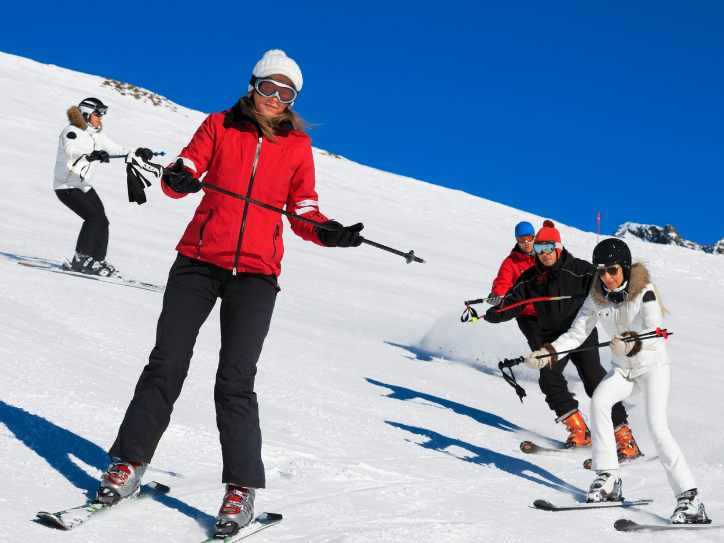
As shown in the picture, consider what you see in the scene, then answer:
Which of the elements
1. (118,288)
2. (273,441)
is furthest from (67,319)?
(273,441)

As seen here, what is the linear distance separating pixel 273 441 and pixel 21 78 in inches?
1422

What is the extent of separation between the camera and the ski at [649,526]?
470cm

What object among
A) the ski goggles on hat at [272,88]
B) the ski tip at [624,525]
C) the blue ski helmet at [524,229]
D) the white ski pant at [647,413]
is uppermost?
the blue ski helmet at [524,229]

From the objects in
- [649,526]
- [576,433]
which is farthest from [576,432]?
[649,526]

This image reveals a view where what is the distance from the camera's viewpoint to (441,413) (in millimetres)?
7754

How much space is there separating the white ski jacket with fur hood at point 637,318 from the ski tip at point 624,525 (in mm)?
1058

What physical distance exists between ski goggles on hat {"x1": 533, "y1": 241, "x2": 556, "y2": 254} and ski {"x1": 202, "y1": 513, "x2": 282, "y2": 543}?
13.1 ft

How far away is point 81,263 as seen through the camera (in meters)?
10.3

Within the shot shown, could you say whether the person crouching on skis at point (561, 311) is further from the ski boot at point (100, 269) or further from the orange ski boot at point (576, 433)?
the ski boot at point (100, 269)

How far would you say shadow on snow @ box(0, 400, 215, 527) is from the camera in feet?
12.9

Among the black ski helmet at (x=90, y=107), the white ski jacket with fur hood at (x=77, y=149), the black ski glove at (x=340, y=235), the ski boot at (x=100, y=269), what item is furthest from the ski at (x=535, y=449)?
the black ski helmet at (x=90, y=107)

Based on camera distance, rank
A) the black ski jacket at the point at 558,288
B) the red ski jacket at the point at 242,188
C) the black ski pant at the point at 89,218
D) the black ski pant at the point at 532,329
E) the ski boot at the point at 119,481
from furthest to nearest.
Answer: the black ski pant at the point at 89,218, the black ski pant at the point at 532,329, the black ski jacket at the point at 558,288, the red ski jacket at the point at 242,188, the ski boot at the point at 119,481

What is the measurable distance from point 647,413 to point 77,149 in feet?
23.3

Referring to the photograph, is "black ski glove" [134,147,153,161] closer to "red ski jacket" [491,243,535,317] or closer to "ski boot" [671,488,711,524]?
"ski boot" [671,488,711,524]
